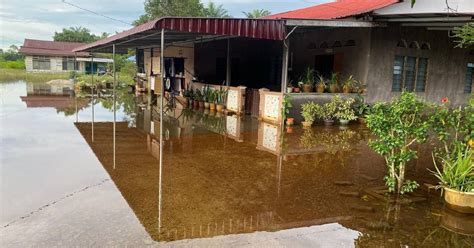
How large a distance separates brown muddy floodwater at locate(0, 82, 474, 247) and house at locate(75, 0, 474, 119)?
2459mm

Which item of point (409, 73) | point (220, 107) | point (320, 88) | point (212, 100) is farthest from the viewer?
point (212, 100)

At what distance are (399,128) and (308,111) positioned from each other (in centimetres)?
627

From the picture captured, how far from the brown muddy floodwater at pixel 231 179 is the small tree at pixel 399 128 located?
0.35 metres

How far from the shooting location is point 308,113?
36.8 ft

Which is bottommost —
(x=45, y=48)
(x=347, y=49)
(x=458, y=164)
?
(x=458, y=164)

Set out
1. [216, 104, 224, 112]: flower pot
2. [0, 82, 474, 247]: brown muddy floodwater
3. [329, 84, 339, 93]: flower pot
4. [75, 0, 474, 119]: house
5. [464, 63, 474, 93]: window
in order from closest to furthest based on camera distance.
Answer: [0, 82, 474, 247]: brown muddy floodwater → [75, 0, 474, 119]: house → [329, 84, 339, 93]: flower pot → [216, 104, 224, 112]: flower pot → [464, 63, 474, 93]: window

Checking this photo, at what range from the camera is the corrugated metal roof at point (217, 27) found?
23.0 feet

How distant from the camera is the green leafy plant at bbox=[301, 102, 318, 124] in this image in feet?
36.8

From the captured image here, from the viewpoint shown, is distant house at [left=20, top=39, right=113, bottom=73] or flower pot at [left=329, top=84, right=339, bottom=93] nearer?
flower pot at [left=329, top=84, right=339, bottom=93]

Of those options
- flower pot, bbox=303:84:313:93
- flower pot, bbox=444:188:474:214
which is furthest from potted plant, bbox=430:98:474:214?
flower pot, bbox=303:84:313:93

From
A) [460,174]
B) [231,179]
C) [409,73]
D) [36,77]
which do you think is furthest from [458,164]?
[36,77]

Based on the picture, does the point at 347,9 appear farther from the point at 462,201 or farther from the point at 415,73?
the point at 462,201

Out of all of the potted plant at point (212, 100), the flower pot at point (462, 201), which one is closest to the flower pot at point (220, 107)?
the potted plant at point (212, 100)

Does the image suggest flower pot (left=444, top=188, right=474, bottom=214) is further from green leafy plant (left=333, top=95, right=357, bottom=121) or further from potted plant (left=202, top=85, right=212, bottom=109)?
potted plant (left=202, top=85, right=212, bottom=109)
